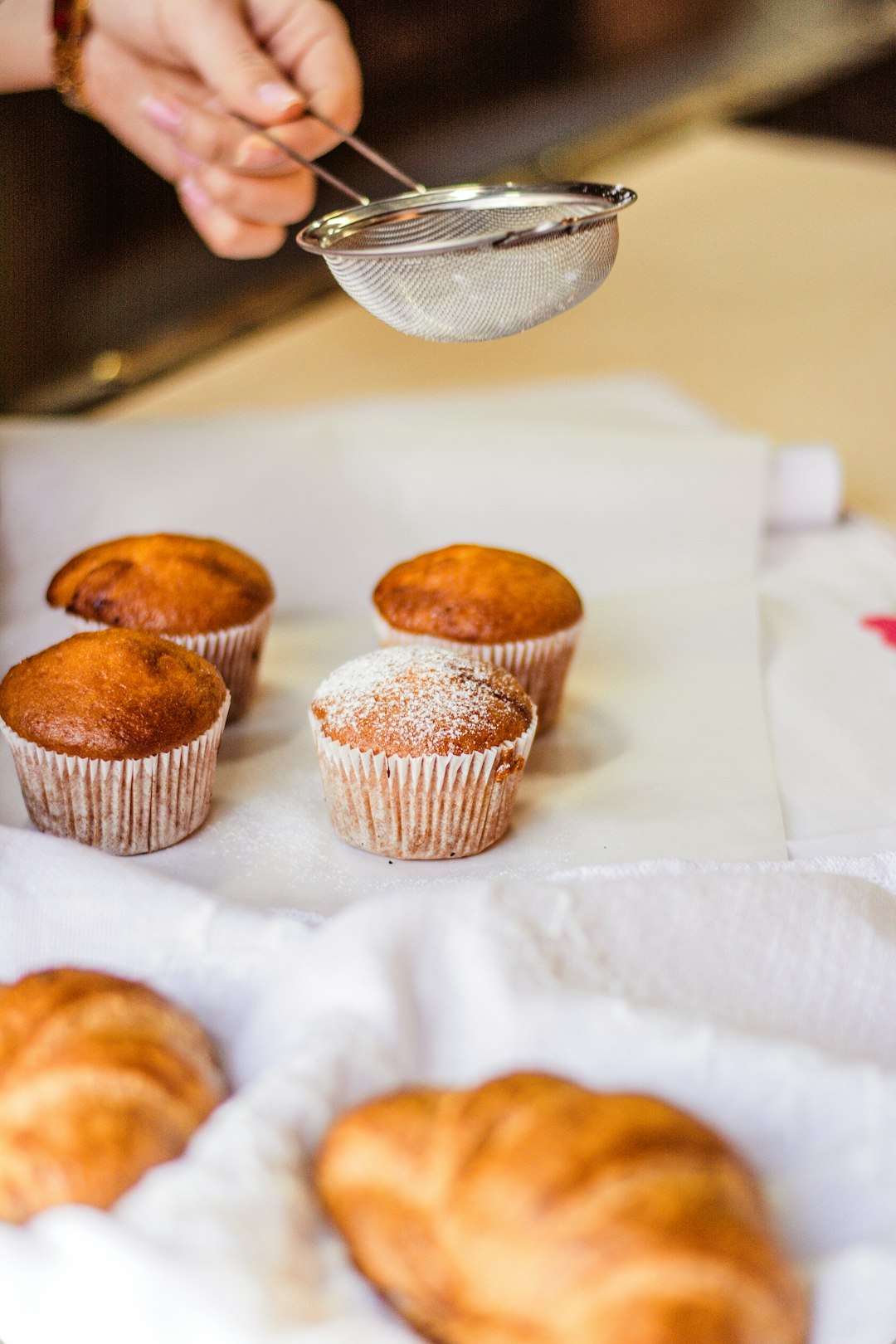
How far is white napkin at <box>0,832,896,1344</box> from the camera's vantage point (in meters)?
0.71

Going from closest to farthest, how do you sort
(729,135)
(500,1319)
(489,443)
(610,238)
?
(500,1319), (610,238), (489,443), (729,135)

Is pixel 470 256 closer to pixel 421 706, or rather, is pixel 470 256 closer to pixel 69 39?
pixel 421 706

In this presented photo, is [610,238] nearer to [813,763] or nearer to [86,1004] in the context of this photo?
[813,763]

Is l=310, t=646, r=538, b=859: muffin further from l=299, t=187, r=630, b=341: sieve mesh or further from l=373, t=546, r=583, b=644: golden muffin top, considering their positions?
l=299, t=187, r=630, b=341: sieve mesh

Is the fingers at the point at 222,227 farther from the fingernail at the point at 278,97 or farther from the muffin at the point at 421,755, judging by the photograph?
the muffin at the point at 421,755

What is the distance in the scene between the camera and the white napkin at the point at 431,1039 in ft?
2.32

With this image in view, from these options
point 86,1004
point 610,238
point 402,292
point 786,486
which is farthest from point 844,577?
point 86,1004

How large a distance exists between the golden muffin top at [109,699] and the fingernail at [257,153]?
1.94ft

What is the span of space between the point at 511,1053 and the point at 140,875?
0.33 meters

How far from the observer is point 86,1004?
2.75ft

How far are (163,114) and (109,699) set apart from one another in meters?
0.80

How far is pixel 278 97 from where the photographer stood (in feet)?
4.83

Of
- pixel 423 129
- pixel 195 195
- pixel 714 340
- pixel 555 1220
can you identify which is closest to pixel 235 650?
pixel 195 195

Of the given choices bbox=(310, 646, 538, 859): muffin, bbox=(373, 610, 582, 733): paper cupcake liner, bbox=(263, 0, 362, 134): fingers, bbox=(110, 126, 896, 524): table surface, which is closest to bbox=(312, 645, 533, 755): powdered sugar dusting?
bbox=(310, 646, 538, 859): muffin
